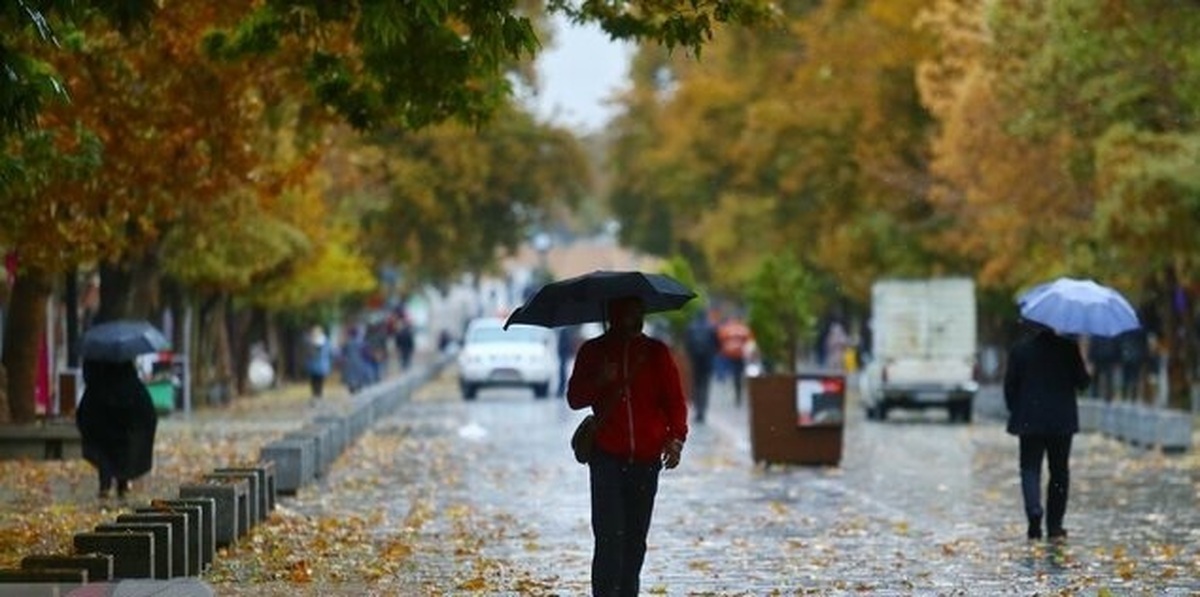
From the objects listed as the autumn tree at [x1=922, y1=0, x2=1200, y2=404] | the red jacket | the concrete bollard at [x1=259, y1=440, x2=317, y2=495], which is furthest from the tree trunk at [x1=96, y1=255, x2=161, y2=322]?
the red jacket

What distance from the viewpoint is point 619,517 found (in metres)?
15.0

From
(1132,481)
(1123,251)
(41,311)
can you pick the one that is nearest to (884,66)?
(1123,251)

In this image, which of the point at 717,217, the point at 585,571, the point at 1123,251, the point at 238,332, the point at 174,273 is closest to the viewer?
the point at 585,571

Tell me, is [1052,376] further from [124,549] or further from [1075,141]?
[1075,141]

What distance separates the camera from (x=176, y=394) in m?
52.6

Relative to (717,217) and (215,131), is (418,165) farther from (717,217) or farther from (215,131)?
(215,131)

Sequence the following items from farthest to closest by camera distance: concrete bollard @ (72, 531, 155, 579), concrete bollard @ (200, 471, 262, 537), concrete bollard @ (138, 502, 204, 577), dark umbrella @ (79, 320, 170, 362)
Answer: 1. dark umbrella @ (79, 320, 170, 362)
2. concrete bollard @ (200, 471, 262, 537)
3. concrete bollard @ (138, 502, 204, 577)
4. concrete bollard @ (72, 531, 155, 579)

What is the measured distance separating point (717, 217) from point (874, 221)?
1589 cm

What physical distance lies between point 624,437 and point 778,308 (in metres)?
23.5

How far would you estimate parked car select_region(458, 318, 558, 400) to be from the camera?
63.4 metres

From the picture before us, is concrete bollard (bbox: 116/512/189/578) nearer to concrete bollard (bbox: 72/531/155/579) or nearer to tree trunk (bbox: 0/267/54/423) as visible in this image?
concrete bollard (bbox: 72/531/155/579)

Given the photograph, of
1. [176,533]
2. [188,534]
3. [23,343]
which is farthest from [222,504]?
[23,343]

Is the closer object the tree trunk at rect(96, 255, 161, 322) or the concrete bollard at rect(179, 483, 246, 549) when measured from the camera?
the concrete bollard at rect(179, 483, 246, 549)

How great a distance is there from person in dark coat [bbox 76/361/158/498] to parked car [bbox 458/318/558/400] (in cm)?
3645
